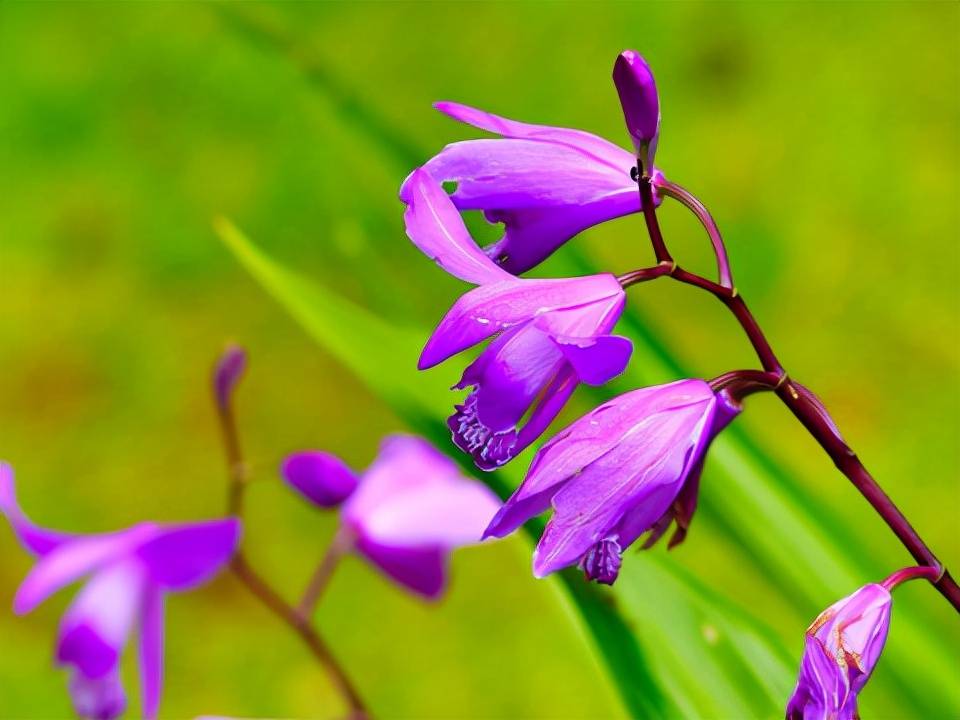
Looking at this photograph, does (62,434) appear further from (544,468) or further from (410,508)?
(544,468)

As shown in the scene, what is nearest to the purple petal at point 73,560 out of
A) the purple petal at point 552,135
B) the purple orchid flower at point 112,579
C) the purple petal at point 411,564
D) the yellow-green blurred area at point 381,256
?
the purple orchid flower at point 112,579

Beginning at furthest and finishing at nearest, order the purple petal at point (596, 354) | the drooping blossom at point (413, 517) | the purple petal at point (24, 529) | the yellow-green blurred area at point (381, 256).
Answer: the yellow-green blurred area at point (381, 256) < the drooping blossom at point (413, 517) < the purple petal at point (24, 529) < the purple petal at point (596, 354)

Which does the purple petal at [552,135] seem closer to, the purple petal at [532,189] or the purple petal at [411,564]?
the purple petal at [532,189]

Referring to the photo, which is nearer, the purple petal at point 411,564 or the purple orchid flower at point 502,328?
the purple orchid flower at point 502,328

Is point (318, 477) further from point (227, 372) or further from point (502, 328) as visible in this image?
point (502, 328)

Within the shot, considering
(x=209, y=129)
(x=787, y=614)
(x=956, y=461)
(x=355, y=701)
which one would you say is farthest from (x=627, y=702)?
(x=209, y=129)
